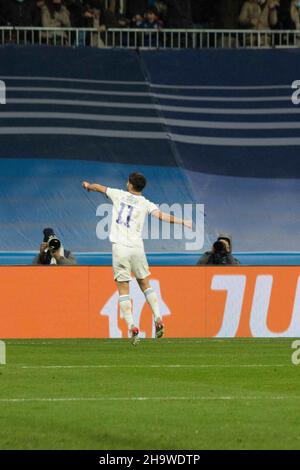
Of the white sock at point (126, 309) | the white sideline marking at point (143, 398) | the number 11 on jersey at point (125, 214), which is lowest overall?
the white sideline marking at point (143, 398)

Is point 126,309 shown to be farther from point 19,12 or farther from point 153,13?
point 153,13

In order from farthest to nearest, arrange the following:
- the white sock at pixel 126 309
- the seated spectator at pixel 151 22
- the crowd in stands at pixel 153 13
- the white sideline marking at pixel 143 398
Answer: the seated spectator at pixel 151 22 < the crowd in stands at pixel 153 13 < the white sock at pixel 126 309 < the white sideline marking at pixel 143 398

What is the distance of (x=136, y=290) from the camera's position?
22859mm

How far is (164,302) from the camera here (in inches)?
894

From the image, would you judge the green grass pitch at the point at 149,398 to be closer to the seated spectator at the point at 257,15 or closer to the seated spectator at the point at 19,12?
the seated spectator at the point at 19,12

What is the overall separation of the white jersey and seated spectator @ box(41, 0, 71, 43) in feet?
43.5

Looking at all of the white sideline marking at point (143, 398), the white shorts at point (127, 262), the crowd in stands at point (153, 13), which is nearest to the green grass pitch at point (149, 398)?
the white sideline marking at point (143, 398)

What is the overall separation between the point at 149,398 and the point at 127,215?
6.49 metres

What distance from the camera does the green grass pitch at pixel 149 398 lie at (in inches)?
402

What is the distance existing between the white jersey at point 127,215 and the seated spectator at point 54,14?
13244mm

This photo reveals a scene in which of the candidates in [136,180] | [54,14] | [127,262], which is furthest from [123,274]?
[54,14]

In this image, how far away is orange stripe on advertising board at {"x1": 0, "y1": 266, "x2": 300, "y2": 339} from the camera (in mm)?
22406

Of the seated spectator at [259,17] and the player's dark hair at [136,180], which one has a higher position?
the seated spectator at [259,17]
